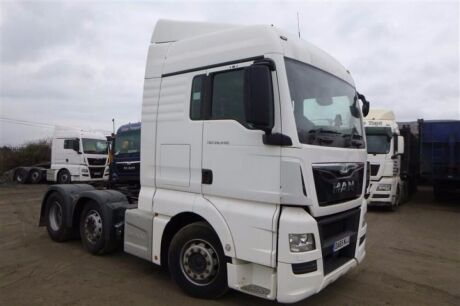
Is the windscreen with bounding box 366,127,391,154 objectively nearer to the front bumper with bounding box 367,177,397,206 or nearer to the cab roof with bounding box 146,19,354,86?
the front bumper with bounding box 367,177,397,206

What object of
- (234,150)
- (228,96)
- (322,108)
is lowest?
(234,150)

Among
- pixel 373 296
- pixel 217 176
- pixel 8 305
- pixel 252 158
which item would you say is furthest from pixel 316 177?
pixel 8 305

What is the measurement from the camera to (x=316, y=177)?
3930 millimetres

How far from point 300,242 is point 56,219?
528 cm

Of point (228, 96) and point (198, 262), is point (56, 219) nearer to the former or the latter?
point (198, 262)

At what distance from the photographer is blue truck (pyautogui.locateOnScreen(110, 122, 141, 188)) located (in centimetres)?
1202

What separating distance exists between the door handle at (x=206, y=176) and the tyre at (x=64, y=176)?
1763 cm

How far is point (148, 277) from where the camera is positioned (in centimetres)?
532

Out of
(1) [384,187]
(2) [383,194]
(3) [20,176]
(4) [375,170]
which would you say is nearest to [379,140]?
(4) [375,170]

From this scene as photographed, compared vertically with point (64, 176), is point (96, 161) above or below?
above

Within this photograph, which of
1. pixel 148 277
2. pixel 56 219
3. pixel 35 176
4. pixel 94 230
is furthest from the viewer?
pixel 35 176

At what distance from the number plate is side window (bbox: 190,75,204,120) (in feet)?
6.70

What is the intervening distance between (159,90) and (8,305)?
9.93ft

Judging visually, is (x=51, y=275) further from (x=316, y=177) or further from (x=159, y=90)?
(x=316, y=177)
